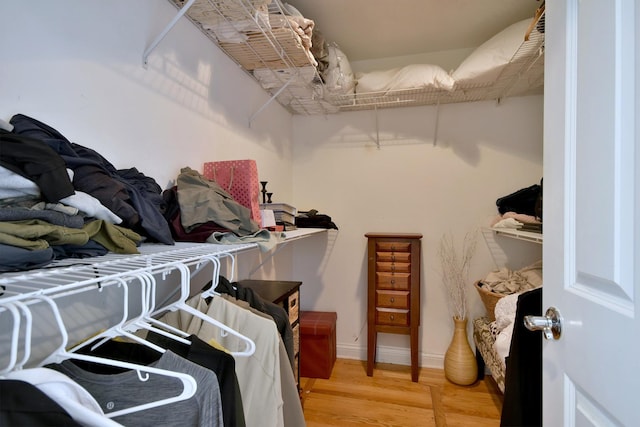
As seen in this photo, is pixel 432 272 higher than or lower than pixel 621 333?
lower

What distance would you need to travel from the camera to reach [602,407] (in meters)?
0.59

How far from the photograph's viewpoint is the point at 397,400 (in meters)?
2.09

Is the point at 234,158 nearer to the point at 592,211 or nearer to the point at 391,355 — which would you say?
the point at 592,211

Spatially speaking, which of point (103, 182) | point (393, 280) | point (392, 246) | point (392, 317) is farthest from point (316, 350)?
point (103, 182)

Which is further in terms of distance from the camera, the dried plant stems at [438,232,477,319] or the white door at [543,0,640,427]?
the dried plant stems at [438,232,477,319]

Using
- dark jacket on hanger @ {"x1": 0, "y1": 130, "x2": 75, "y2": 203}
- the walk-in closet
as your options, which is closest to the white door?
the walk-in closet

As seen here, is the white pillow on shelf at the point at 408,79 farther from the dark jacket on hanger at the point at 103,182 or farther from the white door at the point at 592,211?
the dark jacket on hanger at the point at 103,182

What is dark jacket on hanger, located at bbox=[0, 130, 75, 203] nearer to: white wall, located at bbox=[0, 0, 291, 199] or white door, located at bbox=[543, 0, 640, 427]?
white wall, located at bbox=[0, 0, 291, 199]

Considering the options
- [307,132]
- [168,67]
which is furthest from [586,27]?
[307,132]

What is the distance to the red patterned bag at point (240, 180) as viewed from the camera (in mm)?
1399

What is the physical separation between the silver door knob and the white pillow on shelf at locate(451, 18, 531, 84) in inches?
65.4

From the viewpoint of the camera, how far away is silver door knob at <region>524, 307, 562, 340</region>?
0.74m

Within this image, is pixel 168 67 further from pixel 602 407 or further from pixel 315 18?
pixel 602 407

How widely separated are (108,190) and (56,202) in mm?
161
